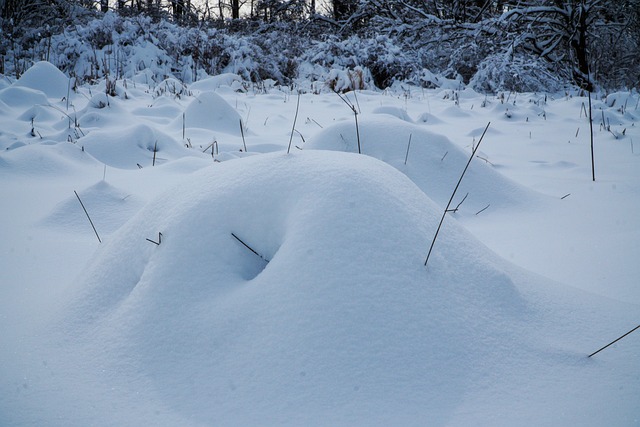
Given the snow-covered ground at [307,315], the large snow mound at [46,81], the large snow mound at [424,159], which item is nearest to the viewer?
the snow-covered ground at [307,315]

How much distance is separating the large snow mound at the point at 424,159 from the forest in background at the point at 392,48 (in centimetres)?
546

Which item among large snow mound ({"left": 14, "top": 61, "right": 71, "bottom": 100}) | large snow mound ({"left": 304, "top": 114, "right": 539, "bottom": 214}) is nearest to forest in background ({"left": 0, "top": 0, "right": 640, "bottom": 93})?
large snow mound ({"left": 14, "top": 61, "right": 71, "bottom": 100})

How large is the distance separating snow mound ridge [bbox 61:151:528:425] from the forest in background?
6715mm

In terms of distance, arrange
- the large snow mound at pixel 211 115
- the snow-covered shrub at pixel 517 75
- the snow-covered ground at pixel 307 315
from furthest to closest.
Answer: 1. the snow-covered shrub at pixel 517 75
2. the large snow mound at pixel 211 115
3. the snow-covered ground at pixel 307 315

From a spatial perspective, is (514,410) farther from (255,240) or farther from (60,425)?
(60,425)

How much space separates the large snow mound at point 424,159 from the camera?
2143mm

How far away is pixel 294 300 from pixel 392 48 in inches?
358

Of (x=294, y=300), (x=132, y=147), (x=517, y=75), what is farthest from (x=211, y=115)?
(x=517, y=75)

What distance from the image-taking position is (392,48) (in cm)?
901

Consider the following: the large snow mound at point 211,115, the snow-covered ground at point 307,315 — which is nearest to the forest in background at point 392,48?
the large snow mound at point 211,115

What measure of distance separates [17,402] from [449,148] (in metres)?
2.14

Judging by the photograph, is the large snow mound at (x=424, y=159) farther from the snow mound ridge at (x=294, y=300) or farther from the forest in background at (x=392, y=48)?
the forest in background at (x=392, y=48)

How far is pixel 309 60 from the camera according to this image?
999 cm

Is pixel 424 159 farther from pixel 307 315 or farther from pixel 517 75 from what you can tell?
pixel 517 75
